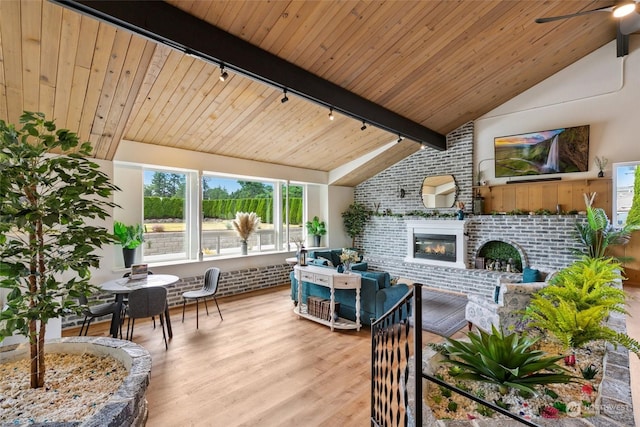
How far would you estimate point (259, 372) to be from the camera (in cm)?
295

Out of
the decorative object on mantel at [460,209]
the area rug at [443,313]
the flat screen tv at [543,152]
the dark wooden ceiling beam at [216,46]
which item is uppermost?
the dark wooden ceiling beam at [216,46]

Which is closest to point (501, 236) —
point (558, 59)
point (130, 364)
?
point (558, 59)

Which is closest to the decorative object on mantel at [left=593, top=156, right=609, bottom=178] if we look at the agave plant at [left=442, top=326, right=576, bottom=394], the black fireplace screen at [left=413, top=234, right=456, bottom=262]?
the black fireplace screen at [left=413, top=234, right=456, bottom=262]

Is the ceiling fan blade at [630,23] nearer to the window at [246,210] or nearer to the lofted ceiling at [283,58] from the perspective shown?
the lofted ceiling at [283,58]

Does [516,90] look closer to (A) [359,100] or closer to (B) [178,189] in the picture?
(A) [359,100]

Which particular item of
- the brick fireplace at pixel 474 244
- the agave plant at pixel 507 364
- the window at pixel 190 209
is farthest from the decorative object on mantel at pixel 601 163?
the window at pixel 190 209

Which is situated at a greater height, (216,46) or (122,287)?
(216,46)

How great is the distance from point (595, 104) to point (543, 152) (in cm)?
107

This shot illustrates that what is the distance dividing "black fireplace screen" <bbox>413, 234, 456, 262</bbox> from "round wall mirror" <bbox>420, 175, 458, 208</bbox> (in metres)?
0.74

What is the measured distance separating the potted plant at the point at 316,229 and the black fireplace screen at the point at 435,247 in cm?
238

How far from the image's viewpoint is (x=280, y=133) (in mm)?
5336

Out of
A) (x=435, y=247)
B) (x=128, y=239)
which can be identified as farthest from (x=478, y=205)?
(x=128, y=239)

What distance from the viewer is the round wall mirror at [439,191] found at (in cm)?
661

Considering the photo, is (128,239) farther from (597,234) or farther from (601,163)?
(601,163)
